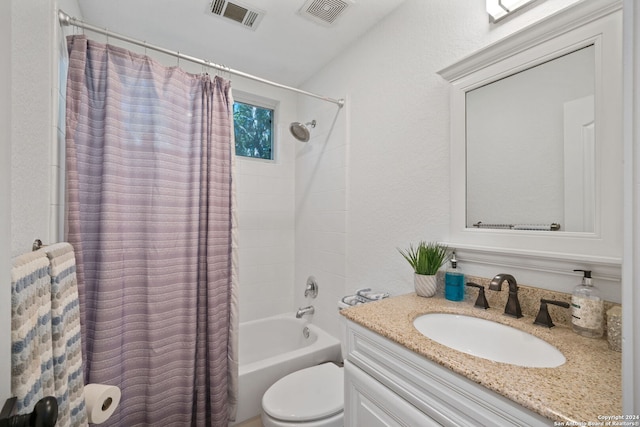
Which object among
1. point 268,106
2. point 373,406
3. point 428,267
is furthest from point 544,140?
point 268,106

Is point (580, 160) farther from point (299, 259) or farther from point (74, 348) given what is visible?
point (299, 259)

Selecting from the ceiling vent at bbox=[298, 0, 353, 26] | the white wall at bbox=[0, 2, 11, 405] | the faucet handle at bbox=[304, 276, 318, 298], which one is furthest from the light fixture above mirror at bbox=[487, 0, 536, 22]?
the faucet handle at bbox=[304, 276, 318, 298]

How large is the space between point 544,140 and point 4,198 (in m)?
1.44

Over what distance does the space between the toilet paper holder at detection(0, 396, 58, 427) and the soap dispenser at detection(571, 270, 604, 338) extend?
1242 mm

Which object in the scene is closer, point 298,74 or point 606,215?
point 606,215

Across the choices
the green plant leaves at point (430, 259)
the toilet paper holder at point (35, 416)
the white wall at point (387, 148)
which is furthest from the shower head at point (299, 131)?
the toilet paper holder at point (35, 416)

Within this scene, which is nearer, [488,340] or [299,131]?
[488,340]

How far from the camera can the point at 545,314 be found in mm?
924

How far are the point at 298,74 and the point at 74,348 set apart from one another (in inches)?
88.1

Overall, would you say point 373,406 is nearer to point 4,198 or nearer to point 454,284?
point 454,284

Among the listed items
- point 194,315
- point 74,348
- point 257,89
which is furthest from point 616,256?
point 257,89

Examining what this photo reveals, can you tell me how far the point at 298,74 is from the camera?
231cm

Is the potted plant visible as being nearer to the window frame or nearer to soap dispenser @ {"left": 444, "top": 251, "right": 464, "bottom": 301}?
soap dispenser @ {"left": 444, "top": 251, "right": 464, "bottom": 301}

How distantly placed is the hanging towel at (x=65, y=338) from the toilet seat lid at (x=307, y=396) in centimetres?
75
